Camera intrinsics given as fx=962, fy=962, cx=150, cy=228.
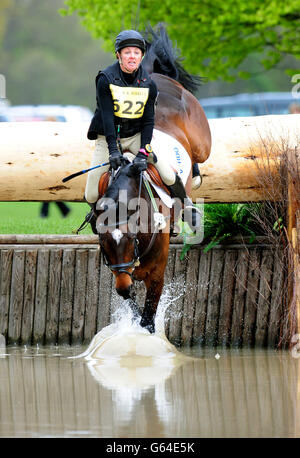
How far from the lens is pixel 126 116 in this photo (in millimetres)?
7988

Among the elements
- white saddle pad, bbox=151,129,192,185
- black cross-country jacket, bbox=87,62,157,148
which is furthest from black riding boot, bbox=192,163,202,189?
black cross-country jacket, bbox=87,62,157,148

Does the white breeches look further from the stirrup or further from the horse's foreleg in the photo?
→ the horse's foreleg

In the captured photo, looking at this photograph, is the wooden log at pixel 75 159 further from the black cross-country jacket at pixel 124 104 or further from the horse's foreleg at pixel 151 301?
the horse's foreleg at pixel 151 301

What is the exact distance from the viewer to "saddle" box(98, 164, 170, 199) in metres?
7.93

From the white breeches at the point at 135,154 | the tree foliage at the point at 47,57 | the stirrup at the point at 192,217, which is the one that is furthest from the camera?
the tree foliage at the point at 47,57

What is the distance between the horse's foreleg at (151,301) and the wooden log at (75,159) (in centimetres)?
140

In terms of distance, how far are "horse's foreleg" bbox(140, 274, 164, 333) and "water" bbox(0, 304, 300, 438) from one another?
0.10 metres

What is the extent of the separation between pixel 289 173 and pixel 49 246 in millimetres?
2409

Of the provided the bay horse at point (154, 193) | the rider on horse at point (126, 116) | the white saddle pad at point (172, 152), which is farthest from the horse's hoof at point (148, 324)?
the white saddle pad at point (172, 152)

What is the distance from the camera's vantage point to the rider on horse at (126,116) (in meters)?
7.82
